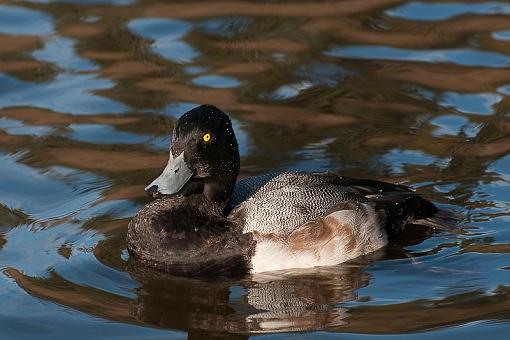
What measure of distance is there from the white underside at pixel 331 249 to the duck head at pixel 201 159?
0.56 metres

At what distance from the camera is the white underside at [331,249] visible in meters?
8.27

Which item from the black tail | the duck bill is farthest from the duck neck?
the black tail

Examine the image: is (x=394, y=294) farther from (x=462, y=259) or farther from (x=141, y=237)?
(x=141, y=237)

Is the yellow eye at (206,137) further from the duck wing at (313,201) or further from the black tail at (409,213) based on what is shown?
the black tail at (409,213)

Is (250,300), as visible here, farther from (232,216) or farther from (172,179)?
(172,179)

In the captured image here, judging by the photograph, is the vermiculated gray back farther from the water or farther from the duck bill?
the duck bill

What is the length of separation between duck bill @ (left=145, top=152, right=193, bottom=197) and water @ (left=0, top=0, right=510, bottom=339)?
0.58 meters

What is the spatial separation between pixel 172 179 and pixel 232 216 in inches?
21.7

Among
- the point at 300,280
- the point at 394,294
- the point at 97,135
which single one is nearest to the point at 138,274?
the point at 300,280

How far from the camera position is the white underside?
8.27 m

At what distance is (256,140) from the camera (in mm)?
10609

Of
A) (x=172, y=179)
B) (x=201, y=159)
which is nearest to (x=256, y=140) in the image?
(x=201, y=159)

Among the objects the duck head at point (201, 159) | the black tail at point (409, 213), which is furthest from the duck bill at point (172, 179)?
the black tail at point (409, 213)

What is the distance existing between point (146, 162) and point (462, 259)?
3077mm
